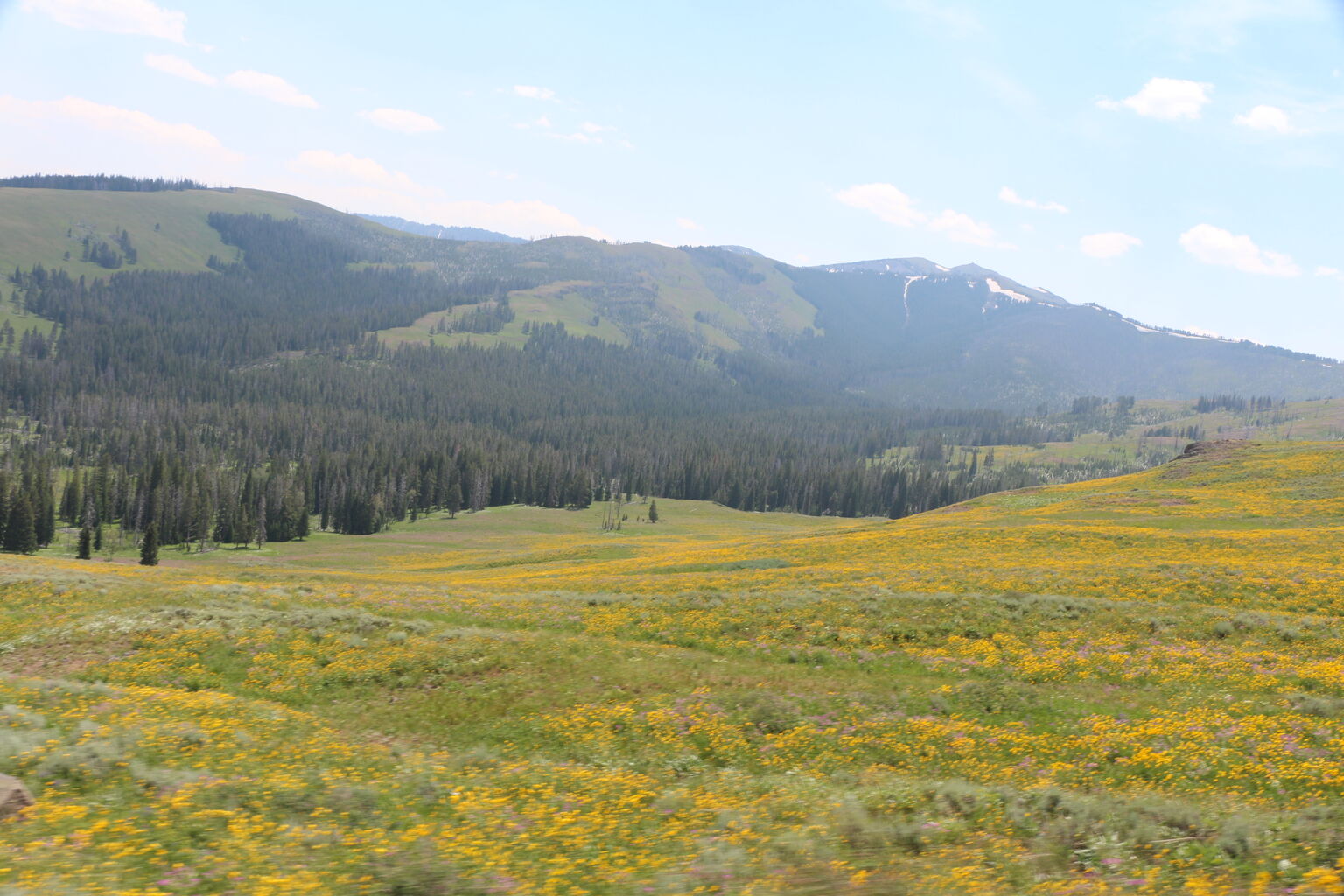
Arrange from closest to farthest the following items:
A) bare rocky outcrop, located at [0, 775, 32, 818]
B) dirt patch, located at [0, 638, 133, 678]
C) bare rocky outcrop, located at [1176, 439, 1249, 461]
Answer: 1. bare rocky outcrop, located at [0, 775, 32, 818]
2. dirt patch, located at [0, 638, 133, 678]
3. bare rocky outcrop, located at [1176, 439, 1249, 461]

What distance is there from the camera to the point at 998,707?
2031cm

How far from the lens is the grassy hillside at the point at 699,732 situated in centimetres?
977

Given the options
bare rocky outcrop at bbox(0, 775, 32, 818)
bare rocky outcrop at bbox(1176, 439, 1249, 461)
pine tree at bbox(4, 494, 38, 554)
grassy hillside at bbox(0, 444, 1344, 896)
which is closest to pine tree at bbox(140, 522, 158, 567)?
pine tree at bbox(4, 494, 38, 554)

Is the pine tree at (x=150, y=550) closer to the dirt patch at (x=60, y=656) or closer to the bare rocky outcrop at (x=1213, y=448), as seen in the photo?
the dirt patch at (x=60, y=656)

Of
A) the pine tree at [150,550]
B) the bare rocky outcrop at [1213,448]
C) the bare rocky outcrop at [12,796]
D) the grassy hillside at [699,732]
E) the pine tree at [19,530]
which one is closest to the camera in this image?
the bare rocky outcrop at [12,796]

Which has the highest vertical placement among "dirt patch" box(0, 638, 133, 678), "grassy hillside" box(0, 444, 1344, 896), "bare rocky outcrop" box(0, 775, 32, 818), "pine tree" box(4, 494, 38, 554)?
"bare rocky outcrop" box(0, 775, 32, 818)

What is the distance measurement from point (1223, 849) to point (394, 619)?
26.8 meters

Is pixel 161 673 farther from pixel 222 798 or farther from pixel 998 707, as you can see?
pixel 998 707

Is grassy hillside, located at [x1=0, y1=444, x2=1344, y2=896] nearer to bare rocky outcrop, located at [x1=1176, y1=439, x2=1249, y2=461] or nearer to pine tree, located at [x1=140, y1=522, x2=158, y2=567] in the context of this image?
pine tree, located at [x1=140, y1=522, x2=158, y2=567]

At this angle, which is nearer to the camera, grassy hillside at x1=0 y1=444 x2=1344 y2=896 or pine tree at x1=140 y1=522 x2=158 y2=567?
grassy hillside at x1=0 y1=444 x2=1344 y2=896

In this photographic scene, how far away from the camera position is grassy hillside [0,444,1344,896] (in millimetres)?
9773

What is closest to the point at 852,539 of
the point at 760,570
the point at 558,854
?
the point at 760,570

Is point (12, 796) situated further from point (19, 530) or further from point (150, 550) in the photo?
point (19, 530)

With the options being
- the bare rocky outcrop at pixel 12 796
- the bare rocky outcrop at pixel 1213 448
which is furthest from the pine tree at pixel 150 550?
the bare rocky outcrop at pixel 1213 448
